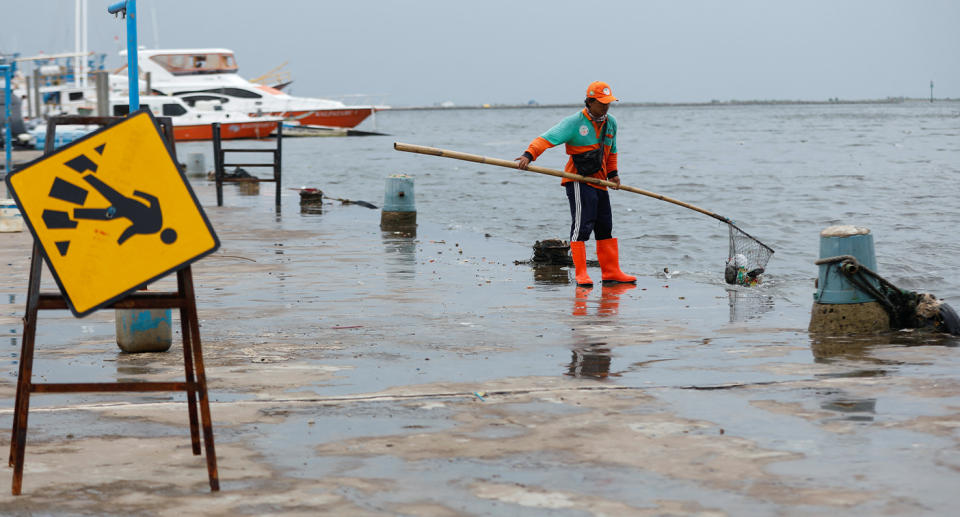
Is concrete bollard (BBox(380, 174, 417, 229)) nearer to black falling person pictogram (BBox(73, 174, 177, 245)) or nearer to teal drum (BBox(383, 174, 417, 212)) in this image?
teal drum (BBox(383, 174, 417, 212))

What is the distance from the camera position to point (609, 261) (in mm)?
10055

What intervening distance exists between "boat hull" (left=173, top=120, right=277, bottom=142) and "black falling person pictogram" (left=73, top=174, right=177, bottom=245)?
164 ft

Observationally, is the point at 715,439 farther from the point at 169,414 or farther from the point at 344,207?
the point at 344,207

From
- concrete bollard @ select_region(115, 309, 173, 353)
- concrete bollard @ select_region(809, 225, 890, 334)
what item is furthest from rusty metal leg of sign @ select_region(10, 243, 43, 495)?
concrete bollard @ select_region(809, 225, 890, 334)

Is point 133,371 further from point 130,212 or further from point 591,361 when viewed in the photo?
point 591,361

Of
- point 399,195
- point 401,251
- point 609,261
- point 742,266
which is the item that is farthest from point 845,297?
point 399,195

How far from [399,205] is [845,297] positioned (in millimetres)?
9209

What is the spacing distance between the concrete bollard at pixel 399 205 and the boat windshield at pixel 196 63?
43865 mm

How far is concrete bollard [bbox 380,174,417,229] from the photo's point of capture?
49.6ft

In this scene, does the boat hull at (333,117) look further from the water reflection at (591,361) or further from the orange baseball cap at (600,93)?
the water reflection at (591,361)

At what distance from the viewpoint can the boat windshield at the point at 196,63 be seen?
2167 inches

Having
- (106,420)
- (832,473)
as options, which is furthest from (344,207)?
(832,473)

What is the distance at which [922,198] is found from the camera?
2320 cm

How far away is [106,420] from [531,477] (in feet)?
7.10
